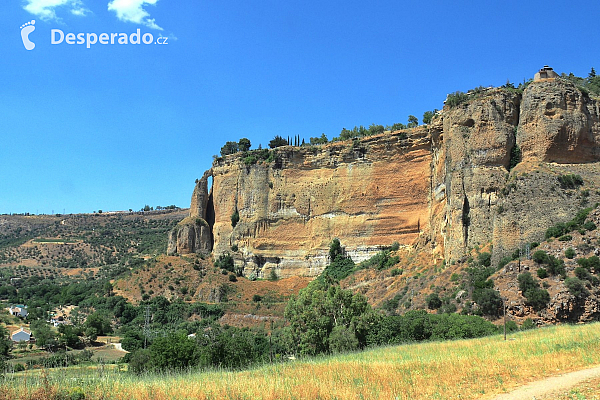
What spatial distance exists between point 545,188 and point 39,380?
2516 centimetres

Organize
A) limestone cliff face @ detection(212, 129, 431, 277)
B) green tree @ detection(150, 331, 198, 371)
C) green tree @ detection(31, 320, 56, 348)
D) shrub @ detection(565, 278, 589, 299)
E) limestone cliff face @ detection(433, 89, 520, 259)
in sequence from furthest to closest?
limestone cliff face @ detection(212, 129, 431, 277) < green tree @ detection(31, 320, 56, 348) < limestone cliff face @ detection(433, 89, 520, 259) < shrub @ detection(565, 278, 589, 299) < green tree @ detection(150, 331, 198, 371)

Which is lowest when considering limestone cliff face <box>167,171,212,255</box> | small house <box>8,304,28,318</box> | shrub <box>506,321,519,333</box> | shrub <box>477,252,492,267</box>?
small house <box>8,304,28,318</box>

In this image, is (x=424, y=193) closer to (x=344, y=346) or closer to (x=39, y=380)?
(x=344, y=346)

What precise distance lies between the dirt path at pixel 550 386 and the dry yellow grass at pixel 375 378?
353 millimetres

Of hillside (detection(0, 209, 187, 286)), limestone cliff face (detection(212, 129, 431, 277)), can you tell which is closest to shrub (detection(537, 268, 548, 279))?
limestone cliff face (detection(212, 129, 431, 277))

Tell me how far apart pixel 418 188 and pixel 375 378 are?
31.5 meters

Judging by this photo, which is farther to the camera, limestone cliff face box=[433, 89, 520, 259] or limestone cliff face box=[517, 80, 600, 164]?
limestone cliff face box=[433, 89, 520, 259]

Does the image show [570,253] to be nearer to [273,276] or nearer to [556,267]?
[556,267]

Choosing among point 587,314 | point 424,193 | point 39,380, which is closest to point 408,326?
point 587,314

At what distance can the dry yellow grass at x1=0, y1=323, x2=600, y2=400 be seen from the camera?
29.9 feet

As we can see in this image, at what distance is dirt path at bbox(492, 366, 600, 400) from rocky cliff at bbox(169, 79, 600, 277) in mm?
16637

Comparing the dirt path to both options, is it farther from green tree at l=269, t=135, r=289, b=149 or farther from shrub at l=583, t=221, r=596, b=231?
green tree at l=269, t=135, r=289, b=149

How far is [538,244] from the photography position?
24828mm

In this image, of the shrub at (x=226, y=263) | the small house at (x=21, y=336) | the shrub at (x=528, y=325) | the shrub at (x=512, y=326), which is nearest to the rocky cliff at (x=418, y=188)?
the shrub at (x=226, y=263)
